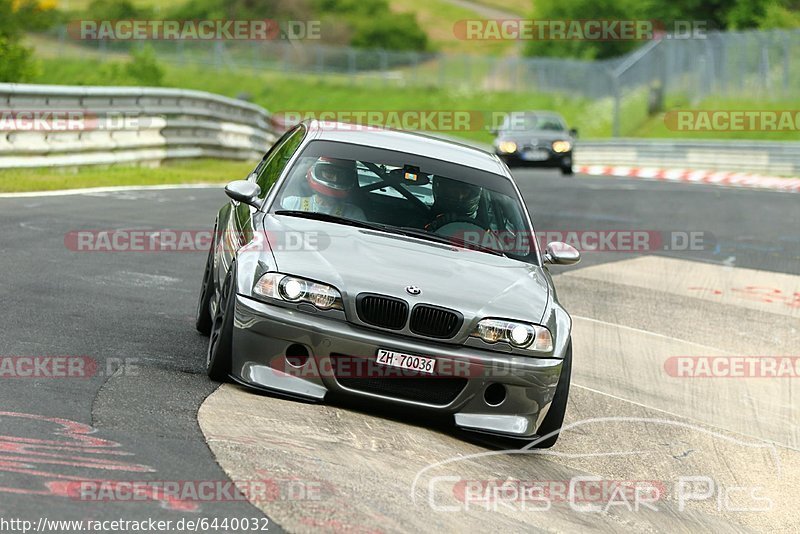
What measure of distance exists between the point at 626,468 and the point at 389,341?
5.56 ft

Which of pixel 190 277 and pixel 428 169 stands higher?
pixel 428 169

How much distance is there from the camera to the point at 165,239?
13641 mm

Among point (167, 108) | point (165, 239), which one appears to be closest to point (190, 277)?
point (165, 239)

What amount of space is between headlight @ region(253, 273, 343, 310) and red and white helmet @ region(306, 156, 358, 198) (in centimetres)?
119

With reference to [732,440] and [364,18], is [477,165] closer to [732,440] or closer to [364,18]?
[732,440]

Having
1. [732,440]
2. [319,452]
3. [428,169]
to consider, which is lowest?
[732,440]

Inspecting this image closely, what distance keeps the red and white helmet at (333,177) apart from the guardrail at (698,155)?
29458 millimetres

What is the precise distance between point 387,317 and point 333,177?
4.98 feet

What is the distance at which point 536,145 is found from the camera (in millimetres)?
32969

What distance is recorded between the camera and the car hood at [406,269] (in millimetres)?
6883

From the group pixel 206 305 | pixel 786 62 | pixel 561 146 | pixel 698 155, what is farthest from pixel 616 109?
pixel 206 305

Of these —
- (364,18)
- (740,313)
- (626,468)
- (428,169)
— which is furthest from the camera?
(364,18)

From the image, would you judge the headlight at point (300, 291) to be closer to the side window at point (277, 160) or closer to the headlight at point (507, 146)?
the side window at point (277, 160)

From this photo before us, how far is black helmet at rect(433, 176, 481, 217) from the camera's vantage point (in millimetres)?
8117
